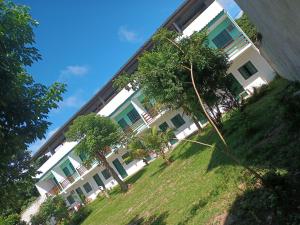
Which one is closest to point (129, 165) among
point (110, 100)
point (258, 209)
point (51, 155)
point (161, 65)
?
point (110, 100)

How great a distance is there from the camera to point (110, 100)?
38.3 m

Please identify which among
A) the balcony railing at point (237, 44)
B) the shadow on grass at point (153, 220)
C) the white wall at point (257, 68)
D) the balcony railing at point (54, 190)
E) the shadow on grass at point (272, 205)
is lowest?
the shadow on grass at point (272, 205)

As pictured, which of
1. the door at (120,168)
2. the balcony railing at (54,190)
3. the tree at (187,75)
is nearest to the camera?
the tree at (187,75)

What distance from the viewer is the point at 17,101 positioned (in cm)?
868

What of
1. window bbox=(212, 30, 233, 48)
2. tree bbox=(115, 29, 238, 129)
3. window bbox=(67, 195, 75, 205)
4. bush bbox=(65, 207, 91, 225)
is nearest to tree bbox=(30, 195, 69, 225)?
bush bbox=(65, 207, 91, 225)

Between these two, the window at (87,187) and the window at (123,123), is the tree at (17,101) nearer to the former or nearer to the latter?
the window at (123,123)

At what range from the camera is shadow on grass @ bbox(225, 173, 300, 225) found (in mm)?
6273

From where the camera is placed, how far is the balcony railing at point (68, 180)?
43.2 meters

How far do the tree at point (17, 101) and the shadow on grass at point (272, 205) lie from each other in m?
5.33

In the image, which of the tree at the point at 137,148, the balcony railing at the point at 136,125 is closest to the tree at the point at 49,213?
the tree at the point at 137,148

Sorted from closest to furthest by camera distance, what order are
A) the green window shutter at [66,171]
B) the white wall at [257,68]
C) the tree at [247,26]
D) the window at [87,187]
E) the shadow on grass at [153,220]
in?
1. the shadow on grass at [153,220]
2. the white wall at [257,68]
3. the tree at [247,26]
4. the window at [87,187]
5. the green window shutter at [66,171]

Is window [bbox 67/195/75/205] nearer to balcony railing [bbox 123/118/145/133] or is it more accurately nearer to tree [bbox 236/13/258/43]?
balcony railing [bbox 123/118/145/133]

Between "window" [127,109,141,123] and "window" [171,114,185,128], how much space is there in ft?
14.5

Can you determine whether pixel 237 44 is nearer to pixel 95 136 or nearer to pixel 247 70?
pixel 247 70
